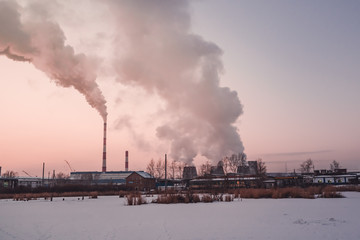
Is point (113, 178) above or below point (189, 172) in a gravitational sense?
below

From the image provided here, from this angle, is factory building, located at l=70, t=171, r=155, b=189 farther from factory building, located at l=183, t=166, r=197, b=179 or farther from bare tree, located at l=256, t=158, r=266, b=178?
bare tree, located at l=256, t=158, r=266, b=178

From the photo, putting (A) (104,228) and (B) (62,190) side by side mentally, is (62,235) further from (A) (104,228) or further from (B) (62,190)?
(B) (62,190)

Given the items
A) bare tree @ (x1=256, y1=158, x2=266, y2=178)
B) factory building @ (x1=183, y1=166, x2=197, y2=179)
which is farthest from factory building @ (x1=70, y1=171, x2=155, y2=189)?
bare tree @ (x1=256, y1=158, x2=266, y2=178)

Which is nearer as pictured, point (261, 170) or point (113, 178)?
point (261, 170)

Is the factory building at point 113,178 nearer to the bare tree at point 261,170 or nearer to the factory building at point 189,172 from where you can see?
the factory building at point 189,172

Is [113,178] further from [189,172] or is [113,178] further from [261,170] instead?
[261,170]

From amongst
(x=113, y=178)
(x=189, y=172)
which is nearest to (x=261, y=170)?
(x=189, y=172)

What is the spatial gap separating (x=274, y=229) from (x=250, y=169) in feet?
276

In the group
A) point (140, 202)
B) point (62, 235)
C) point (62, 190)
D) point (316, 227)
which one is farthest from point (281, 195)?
point (62, 190)

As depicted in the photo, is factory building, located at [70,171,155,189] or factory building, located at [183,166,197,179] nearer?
factory building, located at [70,171,155,189]

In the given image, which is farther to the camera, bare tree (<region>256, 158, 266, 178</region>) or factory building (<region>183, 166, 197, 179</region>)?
factory building (<region>183, 166, 197, 179</region>)

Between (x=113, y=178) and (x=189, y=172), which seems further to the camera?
(x=113, y=178)

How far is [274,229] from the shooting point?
11117mm

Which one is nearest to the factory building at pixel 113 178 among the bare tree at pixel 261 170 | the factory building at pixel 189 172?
the factory building at pixel 189 172
